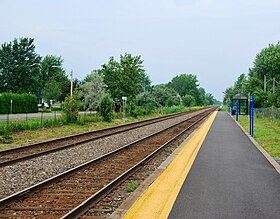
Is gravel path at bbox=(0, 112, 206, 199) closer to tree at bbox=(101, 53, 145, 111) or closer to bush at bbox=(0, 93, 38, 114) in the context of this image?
tree at bbox=(101, 53, 145, 111)

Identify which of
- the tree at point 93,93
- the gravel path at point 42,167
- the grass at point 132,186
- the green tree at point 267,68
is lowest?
the gravel path at point 42,167

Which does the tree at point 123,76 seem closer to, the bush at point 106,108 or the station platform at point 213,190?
the bush at point 106,108

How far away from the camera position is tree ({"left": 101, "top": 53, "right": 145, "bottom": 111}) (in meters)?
40.2

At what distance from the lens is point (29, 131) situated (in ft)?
61.5

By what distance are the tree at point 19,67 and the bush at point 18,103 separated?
1023 inches

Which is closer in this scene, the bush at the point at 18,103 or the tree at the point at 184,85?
the bush at the point at 18,103

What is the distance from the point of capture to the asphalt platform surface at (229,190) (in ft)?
17.2

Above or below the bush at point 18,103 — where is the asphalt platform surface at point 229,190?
below

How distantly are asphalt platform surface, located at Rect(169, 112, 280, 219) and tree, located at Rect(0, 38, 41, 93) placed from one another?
68.5 m

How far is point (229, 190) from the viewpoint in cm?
657

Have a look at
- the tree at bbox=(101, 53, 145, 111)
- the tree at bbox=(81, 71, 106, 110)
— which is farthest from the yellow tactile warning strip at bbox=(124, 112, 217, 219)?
the tree at bbox=(81, 71, 106, 110)

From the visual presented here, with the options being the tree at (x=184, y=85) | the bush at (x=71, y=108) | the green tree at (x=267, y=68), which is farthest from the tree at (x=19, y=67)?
the tree at (x=184, y=85)

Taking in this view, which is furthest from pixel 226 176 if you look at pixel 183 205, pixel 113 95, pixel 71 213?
pixel 113 95

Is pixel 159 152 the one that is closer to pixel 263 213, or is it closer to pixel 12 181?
pixel 12 181
